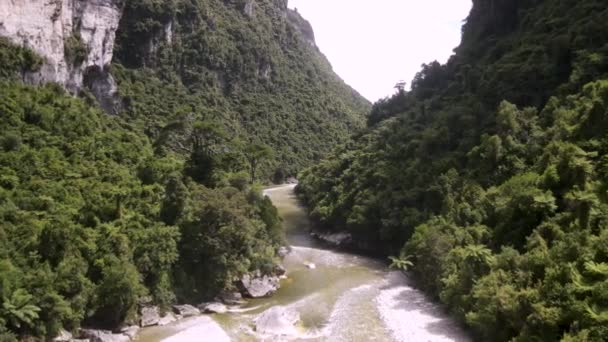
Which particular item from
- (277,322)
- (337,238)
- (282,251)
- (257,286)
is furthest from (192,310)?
(337,238)

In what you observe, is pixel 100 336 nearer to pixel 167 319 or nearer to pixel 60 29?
pixel 167 319

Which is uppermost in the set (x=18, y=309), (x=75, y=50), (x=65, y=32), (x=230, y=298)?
(x=65, y=32)

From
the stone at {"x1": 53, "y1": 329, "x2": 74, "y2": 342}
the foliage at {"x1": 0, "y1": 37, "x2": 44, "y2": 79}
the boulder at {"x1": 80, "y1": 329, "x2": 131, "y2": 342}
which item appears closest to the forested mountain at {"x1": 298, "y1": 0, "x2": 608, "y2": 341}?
the boulder at {"x1": 80, "y1": 329, "x2": 131, "y2": 342}

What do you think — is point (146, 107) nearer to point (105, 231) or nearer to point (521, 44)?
point (105, 231)

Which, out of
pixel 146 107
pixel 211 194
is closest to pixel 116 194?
pixel 211 194

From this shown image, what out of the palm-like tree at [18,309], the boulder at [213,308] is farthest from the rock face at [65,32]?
the palm-like tree at [18,309]

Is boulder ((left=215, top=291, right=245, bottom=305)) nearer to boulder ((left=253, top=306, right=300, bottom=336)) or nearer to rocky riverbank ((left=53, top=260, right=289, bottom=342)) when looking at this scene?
rocky riverbank ((left=53, top=260, right=289, bottom=342))
